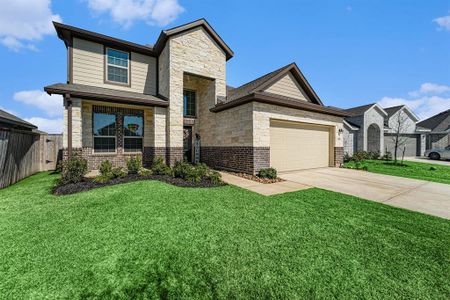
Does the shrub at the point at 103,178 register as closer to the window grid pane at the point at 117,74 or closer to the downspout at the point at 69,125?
the downspout at the point at 69,125

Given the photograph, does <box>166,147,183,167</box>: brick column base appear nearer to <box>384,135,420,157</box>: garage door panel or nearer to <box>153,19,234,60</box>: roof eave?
<box>153,19,234,60</box>: roof eave

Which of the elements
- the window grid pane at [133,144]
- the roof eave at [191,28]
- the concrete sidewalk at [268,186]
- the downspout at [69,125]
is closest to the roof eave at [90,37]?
the roof eave at [191,28]

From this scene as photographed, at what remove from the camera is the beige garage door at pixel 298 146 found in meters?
9.06

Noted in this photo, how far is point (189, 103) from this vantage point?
40.0ft

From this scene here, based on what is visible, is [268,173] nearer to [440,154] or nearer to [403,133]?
[440,154]

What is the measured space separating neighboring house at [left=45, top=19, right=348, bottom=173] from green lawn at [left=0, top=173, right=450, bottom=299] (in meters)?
4.48

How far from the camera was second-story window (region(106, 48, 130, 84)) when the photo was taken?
9977 mm

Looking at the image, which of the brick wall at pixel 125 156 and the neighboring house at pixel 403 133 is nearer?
the brick wall at pixel 125 156

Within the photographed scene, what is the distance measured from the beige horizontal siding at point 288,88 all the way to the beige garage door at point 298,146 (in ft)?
6.76

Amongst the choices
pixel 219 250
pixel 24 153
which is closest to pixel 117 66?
pixel 24 153

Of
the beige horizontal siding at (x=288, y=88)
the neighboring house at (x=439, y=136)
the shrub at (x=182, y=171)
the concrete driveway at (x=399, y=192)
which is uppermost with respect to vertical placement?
the beige horizontal siding at (x=288, y=88)

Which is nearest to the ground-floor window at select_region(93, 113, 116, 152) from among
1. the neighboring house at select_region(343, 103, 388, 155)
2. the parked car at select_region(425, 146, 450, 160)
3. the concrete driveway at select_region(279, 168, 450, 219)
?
the concrete driveway at select_region(279, 168, 450, 219)

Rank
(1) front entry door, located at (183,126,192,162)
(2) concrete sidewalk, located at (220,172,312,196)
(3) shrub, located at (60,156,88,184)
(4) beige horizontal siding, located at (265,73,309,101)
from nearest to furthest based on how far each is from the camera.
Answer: (2) concrete sidewalk, located at (220,172,312,196) < (3) shrub, located at (60,156,88,184) < (4) beige horizontal siding, located at (265,73,309,101) < (1) front entry door, located at (183,126,192,162)

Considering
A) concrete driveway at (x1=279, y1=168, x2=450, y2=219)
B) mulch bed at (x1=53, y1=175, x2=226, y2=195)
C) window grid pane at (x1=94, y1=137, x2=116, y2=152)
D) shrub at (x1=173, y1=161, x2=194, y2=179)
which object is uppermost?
window grid pane at (x1=94, y1=137, x2=116, y2=152)
